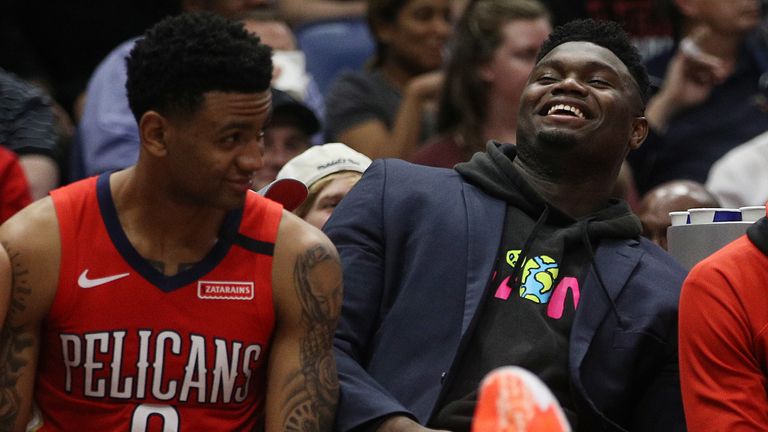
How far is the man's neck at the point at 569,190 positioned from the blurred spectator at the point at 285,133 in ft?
4.63

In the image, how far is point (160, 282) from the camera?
10.5 ft

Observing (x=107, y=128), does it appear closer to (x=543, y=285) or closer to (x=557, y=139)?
(x=557, y=139)

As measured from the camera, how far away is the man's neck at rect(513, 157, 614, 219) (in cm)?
394

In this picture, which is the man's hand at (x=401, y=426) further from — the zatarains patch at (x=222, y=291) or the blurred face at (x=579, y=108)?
the blurred face at (x=579, y=108)

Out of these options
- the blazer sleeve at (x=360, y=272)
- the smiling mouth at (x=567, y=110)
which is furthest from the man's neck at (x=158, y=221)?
the smiling mouth at (x=567, y=110)

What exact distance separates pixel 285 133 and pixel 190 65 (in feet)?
6.96

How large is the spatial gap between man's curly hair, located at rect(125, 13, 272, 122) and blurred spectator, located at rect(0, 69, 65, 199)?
1.64 m

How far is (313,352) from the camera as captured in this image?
329 centimetres

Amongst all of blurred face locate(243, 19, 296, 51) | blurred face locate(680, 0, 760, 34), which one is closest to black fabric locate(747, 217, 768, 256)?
blurred face locate(243, 19, 296, 51)

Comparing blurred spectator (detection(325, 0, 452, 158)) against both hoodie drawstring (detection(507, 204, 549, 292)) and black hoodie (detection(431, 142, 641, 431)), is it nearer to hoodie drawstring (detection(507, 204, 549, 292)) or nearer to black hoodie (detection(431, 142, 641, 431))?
black hoodie (detection(431, 142, 641, 431))

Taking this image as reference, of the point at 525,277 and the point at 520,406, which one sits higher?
the point at 520,406

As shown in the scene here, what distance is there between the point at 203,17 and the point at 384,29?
293 centimetres

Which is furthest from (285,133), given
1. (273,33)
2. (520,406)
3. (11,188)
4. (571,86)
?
(520,406)

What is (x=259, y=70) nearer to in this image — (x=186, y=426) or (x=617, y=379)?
(x=186, y=426)
